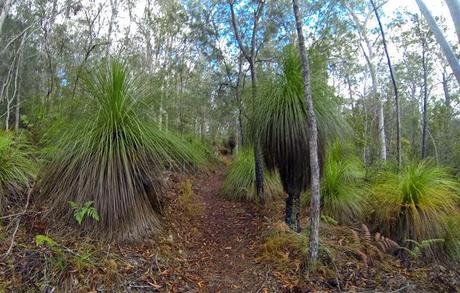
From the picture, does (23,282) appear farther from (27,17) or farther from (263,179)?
(27,17)

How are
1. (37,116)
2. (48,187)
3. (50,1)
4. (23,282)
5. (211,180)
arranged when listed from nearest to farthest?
(23,282)
(48,187)
(37,116)
(211,180)
(50,1)

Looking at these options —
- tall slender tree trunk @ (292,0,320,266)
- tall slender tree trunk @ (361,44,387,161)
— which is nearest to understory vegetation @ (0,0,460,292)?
tall slender tree trunk @ (292,0,320,266)

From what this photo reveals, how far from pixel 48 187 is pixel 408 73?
890 inches

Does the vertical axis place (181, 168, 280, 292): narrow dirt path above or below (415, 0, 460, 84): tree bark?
below

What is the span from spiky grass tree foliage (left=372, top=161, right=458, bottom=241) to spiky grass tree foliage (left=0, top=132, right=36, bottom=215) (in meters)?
5.08

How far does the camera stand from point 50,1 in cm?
1216

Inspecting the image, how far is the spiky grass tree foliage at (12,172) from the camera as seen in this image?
415 centimetres

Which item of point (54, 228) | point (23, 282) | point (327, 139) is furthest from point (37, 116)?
point (327, 139)

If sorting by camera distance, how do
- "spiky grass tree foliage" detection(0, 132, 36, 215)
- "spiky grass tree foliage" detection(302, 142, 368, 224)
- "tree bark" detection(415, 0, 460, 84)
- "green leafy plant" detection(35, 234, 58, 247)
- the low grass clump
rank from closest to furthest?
"green leafy plant" detection(35, 234, 58, 247)
the low grass clump
"spiky grass tree foliage" detection(0, 132, 36, 215)
"tree bark" detection(415, 0, 460, 84)
"spiky grass tree foliage" detection(302, 142, 368, 224)

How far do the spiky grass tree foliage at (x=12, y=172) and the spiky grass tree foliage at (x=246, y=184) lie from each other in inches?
162

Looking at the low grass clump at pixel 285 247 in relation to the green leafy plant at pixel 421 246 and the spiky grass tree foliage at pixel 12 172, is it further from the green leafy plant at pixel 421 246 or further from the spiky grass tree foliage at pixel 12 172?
the spiky grass tree foliage at pixel 12 172

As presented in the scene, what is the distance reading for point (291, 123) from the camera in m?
4.54

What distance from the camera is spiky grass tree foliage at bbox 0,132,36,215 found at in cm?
415

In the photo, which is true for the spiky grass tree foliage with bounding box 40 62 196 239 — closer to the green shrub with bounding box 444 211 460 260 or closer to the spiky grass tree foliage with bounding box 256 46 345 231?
the spiky grass tree foliage with bounding box 256 46 345 231
